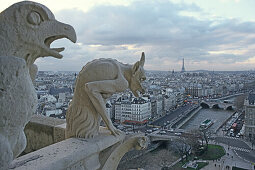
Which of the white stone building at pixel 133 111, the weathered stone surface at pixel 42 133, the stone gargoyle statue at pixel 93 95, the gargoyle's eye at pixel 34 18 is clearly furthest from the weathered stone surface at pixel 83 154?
the white stone building at pixel 133 111

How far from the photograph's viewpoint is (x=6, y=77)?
1652 mm

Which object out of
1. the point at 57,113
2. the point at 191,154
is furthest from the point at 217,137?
the point at 57,113

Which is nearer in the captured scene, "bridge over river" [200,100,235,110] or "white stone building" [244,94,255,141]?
"white stone building" [244,94,255,141]

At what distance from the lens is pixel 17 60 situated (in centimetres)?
171

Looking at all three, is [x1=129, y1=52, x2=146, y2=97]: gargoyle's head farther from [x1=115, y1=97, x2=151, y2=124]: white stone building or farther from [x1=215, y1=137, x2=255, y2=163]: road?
[x1=115, y1=97, x2=151, y2=124]: white stone building

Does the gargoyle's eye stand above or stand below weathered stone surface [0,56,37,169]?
above

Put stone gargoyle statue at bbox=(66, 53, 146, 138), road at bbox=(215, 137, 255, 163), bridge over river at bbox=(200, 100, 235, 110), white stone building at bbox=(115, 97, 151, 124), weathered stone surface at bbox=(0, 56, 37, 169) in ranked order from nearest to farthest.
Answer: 1. weathered stone surface at bbox=(0, 56, 37, 169)
2. stone gargoyle statue at bbox=(66, 53, 146, 138)
3. road at bbox=(215, 137, 255, 163)
4. white stone building at bbox=(115, 97, 151, 124)
5. bridge over river at bbox=(200, 100, 235, 110)

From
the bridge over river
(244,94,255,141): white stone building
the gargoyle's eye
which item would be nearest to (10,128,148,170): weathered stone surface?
the gargoyle's eye

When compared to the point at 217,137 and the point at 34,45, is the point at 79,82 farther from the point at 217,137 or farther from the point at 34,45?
the point at 217,137

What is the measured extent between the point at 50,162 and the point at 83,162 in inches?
20.1

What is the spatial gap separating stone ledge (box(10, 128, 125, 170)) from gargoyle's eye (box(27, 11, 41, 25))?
1253mm

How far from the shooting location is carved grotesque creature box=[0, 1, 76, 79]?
1.69 metres

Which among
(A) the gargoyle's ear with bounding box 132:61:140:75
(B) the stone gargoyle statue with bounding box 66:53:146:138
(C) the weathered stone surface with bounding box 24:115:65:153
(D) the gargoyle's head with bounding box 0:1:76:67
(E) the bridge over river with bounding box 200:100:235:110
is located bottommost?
(E) the bridge over river with bounding box 200:100:235:110

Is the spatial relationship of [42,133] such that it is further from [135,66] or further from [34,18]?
[34,18]
